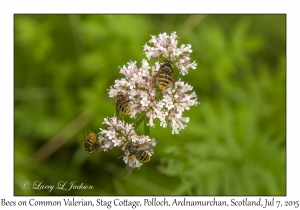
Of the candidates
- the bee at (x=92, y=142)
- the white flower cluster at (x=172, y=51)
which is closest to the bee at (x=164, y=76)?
the white flower cluster at (x=172, y=51)

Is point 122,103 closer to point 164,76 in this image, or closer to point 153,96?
point 153,96

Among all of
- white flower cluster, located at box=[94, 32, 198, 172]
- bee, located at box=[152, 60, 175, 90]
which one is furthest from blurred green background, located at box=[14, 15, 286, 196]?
bee, located at box=[152, 60, 175, 90]

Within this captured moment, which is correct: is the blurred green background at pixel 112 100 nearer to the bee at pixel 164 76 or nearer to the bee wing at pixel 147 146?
the bee wing at pixel 147 146

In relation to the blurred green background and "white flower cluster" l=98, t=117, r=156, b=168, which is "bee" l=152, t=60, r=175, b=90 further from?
the blurred green background

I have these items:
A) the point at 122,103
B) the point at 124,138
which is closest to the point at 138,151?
the point at 124,138

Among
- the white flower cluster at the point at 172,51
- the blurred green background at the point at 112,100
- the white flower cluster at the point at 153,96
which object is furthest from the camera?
the blurred green background at the point at 112,100

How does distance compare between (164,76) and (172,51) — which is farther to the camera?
(172,51)
